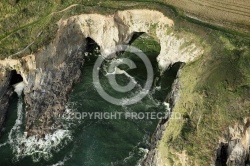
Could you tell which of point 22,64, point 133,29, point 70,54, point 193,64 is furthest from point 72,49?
point 193,64

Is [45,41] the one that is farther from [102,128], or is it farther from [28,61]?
[102,128]

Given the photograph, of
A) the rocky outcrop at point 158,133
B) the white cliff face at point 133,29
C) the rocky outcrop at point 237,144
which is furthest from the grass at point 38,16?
the rocky outcrop at point 237,144

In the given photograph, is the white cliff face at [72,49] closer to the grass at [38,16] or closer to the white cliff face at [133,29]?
the white cliff face at [133,29]

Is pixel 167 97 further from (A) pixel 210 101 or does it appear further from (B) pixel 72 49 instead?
(B) pixel 72 49

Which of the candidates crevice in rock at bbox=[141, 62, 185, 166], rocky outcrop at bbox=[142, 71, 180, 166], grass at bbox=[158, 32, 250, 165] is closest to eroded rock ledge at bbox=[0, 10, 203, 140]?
crevice in rock at bbox=[141, 62, 185, 166]

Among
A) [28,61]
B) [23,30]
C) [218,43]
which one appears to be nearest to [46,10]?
[23,30]
